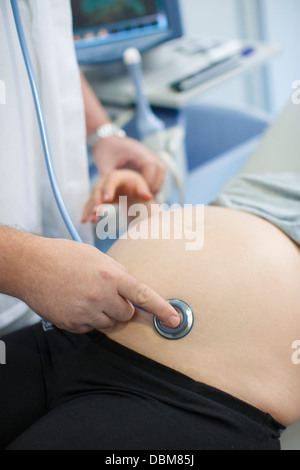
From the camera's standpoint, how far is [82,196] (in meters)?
1.00

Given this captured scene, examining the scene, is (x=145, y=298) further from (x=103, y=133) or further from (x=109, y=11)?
(x=109, y=11)

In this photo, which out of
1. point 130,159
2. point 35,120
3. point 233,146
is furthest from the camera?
point 233,146

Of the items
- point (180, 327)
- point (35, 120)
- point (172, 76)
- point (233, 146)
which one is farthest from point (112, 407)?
point (172, 76)

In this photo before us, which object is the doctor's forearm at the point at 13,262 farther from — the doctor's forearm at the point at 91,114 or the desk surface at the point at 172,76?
the desk surface at the point at 172,76

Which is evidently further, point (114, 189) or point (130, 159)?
point (130, 159)

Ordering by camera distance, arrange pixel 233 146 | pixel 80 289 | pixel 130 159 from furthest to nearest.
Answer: pixel 233 146
pixel 130 159
pixel 80 289

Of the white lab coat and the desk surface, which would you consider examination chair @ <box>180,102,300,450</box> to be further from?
the white lab coat

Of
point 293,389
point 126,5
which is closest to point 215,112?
point 126,5

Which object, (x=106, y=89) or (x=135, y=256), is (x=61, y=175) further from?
(x=106, y=89)

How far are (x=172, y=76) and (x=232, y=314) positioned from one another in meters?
1.09

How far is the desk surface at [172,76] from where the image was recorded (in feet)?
4.72

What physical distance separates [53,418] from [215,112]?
4.50 ft

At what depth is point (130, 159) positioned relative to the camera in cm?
102

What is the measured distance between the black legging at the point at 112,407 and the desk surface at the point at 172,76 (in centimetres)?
94
